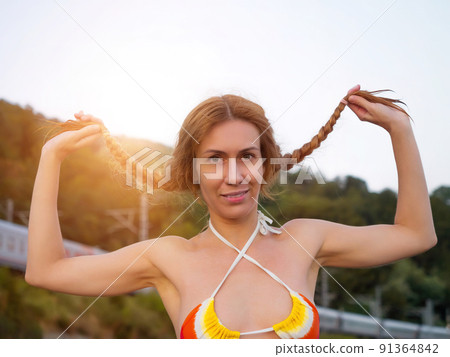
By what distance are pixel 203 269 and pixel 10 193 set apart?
1122 centimetres

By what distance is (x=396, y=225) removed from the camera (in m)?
1.14

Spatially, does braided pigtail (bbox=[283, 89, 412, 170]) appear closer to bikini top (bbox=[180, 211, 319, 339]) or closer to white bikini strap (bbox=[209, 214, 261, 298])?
white bikini strap (bbox=[209, 214, 261, 298])

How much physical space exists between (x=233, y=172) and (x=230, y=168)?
2 cm

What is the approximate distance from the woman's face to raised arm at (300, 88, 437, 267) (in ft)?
0.60

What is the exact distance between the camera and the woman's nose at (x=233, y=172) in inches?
42.0

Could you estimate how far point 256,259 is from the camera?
1.13 meters

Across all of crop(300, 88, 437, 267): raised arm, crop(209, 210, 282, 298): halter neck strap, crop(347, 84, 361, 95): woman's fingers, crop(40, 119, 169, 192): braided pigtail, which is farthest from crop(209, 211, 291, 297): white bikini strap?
crop(347, 84, 361, 95): woman's fingers

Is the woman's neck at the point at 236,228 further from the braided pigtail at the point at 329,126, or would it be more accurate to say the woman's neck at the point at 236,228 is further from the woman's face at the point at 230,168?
the braided pigtail at the point at 329,126

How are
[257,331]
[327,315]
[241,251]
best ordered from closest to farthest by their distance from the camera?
[257,331] → [241,251] → [327,315]

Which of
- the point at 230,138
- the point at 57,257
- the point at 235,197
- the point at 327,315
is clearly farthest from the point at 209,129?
the point at 327,315

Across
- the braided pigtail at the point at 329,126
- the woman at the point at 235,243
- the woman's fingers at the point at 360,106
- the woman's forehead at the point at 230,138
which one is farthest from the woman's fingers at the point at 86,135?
the woman's fingers at the point at 360,106

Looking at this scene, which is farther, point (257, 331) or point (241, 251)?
point (241, 251)

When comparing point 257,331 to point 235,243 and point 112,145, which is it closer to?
point 235,243
